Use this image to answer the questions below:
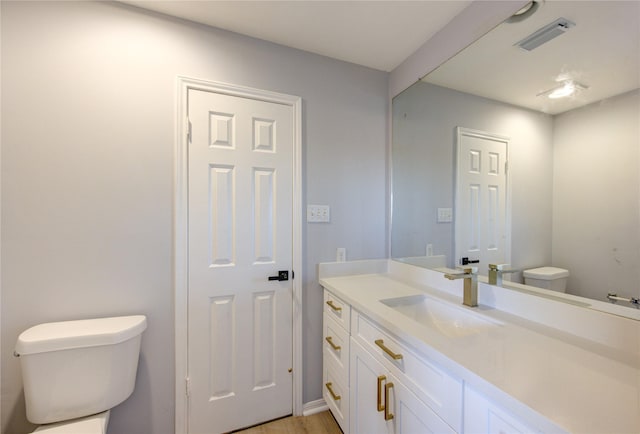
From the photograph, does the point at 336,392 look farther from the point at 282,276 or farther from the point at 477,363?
the point at 477,363

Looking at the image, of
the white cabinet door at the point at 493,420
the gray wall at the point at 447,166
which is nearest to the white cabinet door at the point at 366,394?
the white cabinet door at the point at 493,420

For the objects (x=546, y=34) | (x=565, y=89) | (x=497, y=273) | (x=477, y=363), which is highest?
(x=546, y=34)

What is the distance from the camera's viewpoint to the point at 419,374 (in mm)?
933

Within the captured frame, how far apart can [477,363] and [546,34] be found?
51.1 inches

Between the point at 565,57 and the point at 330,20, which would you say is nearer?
the point at 565,57

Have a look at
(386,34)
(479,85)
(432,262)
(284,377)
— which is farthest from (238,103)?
(284,377)

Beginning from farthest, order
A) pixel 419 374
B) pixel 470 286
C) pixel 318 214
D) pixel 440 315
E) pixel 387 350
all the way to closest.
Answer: pixel 318 214
pixel 440 315
pixel 470 286
pixel 387 350
pixel 419 374

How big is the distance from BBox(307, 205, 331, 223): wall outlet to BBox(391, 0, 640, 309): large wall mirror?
722 mm

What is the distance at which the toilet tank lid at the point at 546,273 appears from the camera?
1052mm

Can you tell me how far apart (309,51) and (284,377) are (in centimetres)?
213

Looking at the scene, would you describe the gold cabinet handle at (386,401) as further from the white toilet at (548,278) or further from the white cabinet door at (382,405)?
the white toilet at (548,278)

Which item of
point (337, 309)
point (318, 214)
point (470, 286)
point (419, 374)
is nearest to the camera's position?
point (419, 374)

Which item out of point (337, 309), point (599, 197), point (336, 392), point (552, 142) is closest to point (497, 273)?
point (599, 197)

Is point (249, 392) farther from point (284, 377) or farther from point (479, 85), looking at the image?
point (479, 85)
